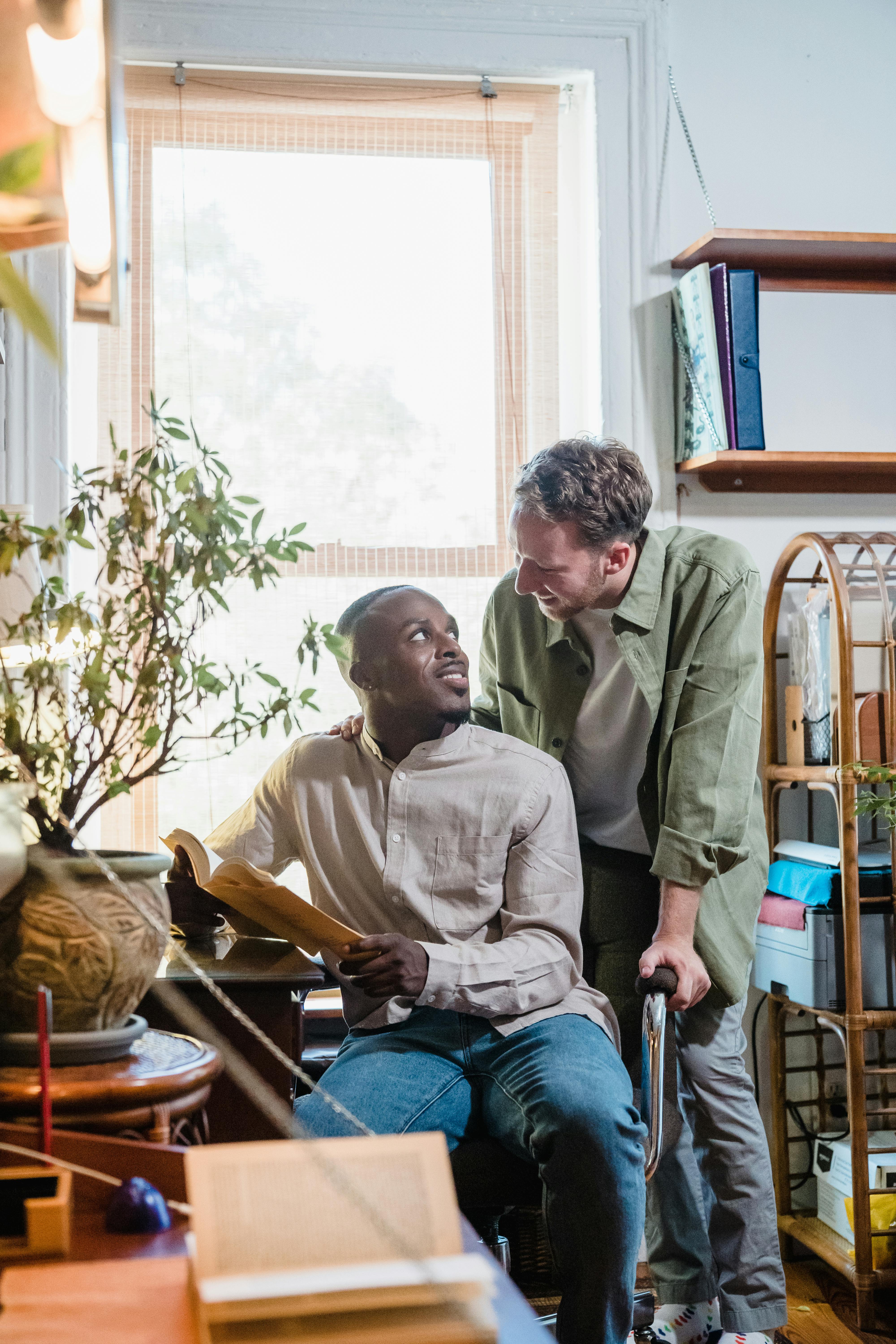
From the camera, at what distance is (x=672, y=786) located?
6.09 feet

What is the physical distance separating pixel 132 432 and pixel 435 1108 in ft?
5.22

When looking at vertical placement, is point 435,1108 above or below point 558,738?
below

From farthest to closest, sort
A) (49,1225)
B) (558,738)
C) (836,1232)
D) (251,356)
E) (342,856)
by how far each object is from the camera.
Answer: (251,356), (836,1232), (558,738), (342,856), (49,1225)

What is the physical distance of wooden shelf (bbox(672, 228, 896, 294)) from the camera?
7.89ft

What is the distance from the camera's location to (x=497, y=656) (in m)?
2.15

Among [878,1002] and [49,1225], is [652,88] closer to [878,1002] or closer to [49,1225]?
[878,1002]

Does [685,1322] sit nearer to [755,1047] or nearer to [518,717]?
[755,1047]

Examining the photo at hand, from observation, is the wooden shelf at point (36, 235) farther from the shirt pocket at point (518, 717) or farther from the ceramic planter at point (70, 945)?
the shirt pocket at point (518, 717)

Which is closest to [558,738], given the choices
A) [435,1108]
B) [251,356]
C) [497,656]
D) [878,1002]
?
[497,656]

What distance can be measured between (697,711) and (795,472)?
895 millimetres

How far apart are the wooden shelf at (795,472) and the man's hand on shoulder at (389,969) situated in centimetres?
128

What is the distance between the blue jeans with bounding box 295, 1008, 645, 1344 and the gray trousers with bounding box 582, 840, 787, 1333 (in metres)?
0.33

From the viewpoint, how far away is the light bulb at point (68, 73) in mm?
659

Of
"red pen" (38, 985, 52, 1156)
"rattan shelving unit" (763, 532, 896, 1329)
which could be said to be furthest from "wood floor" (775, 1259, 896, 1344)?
"red pen" (38, 985, 52, 1156)
